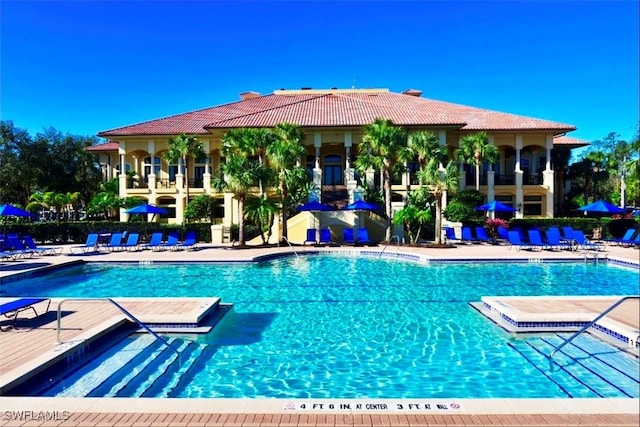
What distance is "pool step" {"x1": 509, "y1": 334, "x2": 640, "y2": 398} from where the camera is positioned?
537 centimetres

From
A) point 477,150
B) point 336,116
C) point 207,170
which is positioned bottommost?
point 207,170

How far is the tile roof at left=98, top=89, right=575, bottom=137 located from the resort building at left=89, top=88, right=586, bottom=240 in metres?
0.07

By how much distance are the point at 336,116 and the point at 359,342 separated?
26.7 meters

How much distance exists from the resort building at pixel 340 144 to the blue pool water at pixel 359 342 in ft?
51.5

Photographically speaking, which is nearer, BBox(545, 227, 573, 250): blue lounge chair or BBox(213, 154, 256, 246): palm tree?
BBox(545, 227, 573, 250): blue lounge chair

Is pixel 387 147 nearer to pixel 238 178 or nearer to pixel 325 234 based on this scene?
pixel 325 234

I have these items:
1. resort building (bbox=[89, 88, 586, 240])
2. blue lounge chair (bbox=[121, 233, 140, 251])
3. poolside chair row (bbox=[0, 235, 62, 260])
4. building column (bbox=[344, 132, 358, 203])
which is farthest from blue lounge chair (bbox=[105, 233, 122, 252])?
building column (bbox=[344, 132, 358, 203])

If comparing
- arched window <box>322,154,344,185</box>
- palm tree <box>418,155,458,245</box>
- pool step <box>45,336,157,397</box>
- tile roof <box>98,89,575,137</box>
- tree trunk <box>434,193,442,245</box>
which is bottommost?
pool step <box>45,336,157,397</box>

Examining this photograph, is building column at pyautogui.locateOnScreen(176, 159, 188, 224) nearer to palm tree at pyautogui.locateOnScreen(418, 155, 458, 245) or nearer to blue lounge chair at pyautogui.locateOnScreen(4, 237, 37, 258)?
blue lounge chair at pyautogui.locateOnScreen(4, 237, 37, 258)

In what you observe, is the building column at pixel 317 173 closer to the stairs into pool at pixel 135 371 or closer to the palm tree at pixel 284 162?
the palm tree at pixel 284 162

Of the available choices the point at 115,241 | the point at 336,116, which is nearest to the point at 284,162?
the point at 115,241

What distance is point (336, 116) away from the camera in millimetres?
32469

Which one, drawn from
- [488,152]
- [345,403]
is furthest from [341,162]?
[345,403]

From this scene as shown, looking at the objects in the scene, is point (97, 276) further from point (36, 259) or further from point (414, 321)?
point (414, 321)
